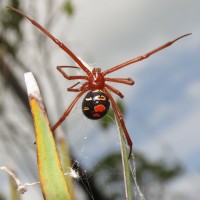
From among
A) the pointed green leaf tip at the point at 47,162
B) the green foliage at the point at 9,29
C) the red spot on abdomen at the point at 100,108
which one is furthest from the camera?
the green foliage at the point at 9,29

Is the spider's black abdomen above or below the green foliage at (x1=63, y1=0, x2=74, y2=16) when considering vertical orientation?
below

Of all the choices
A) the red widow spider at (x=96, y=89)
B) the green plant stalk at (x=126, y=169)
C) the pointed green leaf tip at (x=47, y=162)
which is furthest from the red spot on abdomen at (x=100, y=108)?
the pointed green leaf tip at (x=47, y=162)

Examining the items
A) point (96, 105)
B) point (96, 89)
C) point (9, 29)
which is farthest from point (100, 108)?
point (9, 29)

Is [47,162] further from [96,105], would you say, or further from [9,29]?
[9,29]

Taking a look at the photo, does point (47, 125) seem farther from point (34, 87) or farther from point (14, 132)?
point (14, 132)

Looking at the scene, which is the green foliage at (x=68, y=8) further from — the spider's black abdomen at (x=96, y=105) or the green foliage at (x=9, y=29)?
the spider's black abdomen at (x=96, y=105)

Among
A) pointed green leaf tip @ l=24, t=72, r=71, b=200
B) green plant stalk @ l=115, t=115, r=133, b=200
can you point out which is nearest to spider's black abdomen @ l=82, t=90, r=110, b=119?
green plant stalk @ l=115, t=115, r=133, b=200

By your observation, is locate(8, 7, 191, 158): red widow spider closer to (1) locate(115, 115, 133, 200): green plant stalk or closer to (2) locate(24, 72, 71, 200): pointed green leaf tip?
(1) locate(115, 115, 133, 200): green plant stalk
